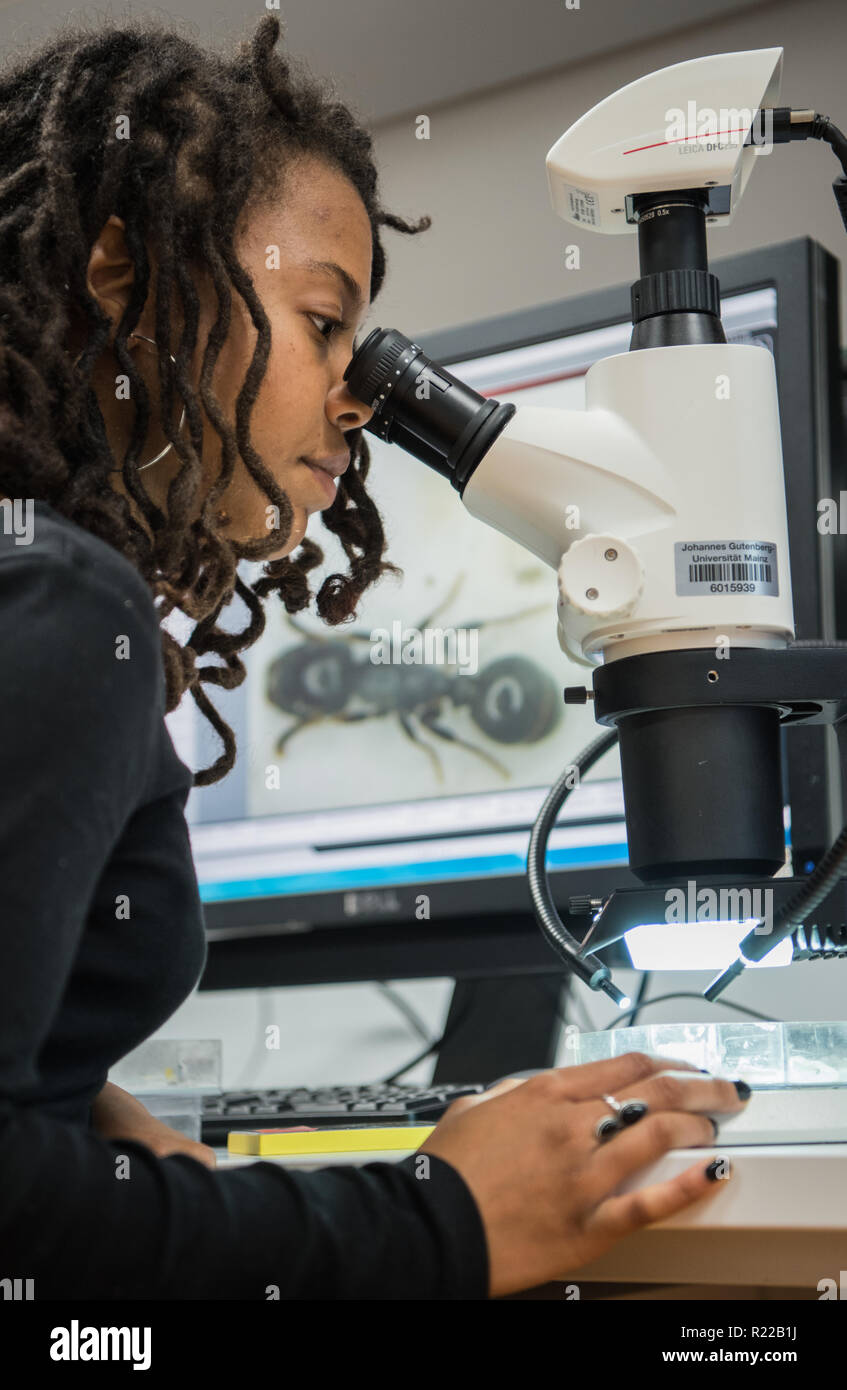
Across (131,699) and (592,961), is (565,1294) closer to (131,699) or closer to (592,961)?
(592,961)

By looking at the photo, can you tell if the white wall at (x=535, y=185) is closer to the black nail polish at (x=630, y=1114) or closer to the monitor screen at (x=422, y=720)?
the monitor screen at (x=422, y=720)

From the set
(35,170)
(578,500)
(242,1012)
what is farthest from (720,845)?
(242,1012)

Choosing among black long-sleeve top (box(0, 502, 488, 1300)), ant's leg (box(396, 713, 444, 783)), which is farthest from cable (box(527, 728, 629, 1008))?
ant's leg (box(396, 713, 444, 783))

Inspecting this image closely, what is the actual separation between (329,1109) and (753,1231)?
0.45 meters

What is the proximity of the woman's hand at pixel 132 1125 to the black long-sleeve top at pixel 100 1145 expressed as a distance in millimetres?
167

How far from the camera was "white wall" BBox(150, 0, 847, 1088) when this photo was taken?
1.45 meters

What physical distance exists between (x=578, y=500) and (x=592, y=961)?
260mm

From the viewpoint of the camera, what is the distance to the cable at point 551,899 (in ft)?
2.49

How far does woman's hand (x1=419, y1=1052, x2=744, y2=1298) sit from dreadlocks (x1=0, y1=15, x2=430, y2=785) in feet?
1.25

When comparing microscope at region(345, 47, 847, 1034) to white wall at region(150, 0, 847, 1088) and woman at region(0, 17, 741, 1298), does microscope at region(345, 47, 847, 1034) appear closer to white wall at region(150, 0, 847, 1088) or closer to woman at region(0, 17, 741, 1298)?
woman at region(0, 17, 741, 1298)

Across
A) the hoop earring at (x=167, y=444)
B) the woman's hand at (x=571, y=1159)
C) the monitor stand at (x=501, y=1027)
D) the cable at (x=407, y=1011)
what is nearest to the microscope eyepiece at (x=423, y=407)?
the hoop earring at (x=167, y=444)

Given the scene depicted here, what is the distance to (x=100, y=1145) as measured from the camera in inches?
20.7

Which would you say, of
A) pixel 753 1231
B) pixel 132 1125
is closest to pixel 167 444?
pixel 132 1125
